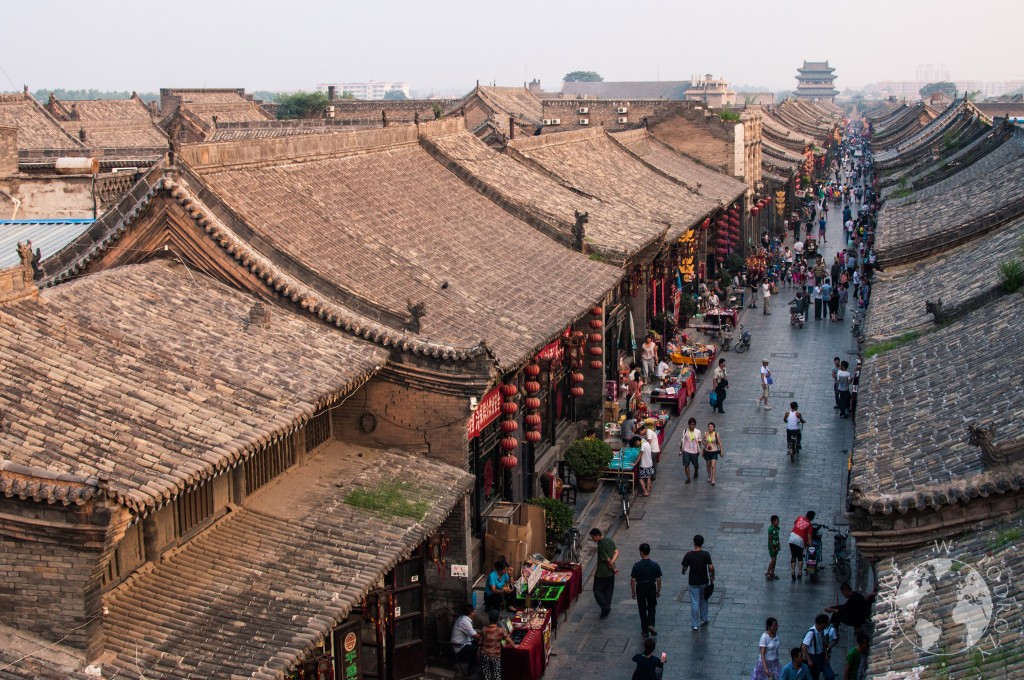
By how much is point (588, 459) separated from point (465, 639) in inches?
345

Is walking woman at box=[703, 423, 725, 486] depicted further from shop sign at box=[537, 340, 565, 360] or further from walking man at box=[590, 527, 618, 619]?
walking man at box=[590, 527, 618, 619]

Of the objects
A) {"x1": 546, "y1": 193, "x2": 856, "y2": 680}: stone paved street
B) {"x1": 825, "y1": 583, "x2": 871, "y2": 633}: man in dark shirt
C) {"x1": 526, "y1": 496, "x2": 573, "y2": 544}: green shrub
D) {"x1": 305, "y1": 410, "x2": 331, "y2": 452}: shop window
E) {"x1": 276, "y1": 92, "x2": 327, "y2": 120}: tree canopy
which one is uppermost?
{"x1": 276, "y1": 92, "x2": 327, "y2": 120}: tree canopy

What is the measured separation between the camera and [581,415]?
103ft

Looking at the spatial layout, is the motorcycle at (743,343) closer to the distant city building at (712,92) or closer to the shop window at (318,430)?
the shop window at (318,430)

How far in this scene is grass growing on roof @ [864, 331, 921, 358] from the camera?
22.8 metres

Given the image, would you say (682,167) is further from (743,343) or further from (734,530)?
(734,530)

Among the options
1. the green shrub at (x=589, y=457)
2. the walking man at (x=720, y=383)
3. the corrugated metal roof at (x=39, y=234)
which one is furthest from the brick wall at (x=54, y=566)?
the walking man at (x=720, y=383)

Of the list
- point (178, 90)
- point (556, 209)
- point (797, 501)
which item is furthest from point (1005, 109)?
point (797, 501)

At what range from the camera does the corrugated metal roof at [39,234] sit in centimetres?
2470

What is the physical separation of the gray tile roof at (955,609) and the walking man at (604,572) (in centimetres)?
721

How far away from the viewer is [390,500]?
1750cm

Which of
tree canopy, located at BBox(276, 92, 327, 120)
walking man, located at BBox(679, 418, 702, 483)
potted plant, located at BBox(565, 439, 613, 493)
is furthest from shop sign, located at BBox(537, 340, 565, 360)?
tree canopy, located at BBox(276, 92, 327, 120)

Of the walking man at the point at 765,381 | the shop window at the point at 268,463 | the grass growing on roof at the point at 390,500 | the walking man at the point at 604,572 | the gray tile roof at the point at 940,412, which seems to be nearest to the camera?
the gray tile roof at the point at 940,412

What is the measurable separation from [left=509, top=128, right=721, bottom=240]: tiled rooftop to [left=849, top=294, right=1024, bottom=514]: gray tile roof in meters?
17.7
